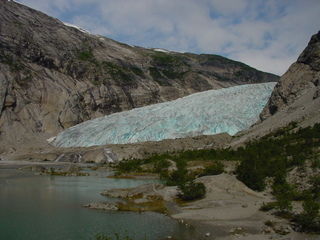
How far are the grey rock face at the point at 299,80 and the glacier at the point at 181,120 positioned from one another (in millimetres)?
7740

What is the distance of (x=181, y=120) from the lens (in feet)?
255

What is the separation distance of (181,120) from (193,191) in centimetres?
5319

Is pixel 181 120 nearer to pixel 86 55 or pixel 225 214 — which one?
pixel 225 214

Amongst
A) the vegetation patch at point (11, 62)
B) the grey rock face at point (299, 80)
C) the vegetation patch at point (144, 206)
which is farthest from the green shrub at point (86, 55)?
the vegetation patch at point (144, 206)

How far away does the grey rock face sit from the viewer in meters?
64.1

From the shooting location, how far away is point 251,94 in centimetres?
8194

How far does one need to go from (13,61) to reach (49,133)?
24.0 meters

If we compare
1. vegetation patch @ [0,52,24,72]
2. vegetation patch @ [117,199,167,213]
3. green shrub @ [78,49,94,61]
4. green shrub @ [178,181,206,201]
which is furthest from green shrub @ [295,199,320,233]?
green shrub @ [78,49,94,61]

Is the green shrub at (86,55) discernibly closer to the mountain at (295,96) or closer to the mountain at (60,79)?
the mountain at (60,79)

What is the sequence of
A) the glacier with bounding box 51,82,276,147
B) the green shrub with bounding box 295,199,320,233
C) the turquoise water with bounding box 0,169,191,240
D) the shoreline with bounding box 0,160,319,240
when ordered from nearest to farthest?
the green shrub with bounding box 295,199,320,233 < the shoreline with bounding box 0,160,319,240 < the turquoise water with bounding box 0,169,191,240 < the glacier with bounding box 51,82,276,147

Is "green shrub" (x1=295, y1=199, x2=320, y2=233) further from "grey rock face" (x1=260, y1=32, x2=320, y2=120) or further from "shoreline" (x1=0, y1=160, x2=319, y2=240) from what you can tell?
"grey rock face" (x1=260, y1=32, x2=320, y2=120)

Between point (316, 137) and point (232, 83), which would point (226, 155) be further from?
point (232, 83)

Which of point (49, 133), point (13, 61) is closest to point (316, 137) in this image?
point (49, 133)

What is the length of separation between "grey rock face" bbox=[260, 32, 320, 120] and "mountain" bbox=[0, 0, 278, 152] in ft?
164
